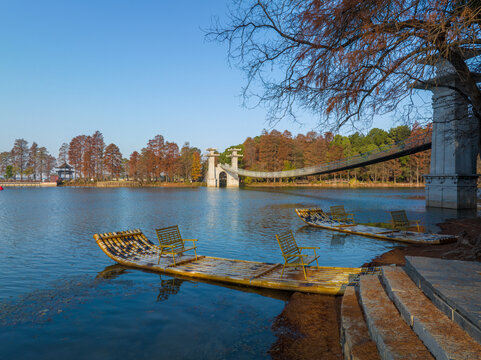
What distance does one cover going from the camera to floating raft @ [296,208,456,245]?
1124 centimetres

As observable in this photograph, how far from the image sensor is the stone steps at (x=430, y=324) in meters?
2.56

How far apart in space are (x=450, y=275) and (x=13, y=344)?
6476 millimetres

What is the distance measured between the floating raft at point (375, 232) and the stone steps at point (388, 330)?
7.90 meters

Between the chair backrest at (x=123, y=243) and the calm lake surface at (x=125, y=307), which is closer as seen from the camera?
the calm lake surface at (x=125, y=307)

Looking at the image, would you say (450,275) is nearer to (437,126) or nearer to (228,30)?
(228,30)

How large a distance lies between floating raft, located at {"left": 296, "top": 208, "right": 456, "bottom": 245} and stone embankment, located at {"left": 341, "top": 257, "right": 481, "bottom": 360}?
23.7 ft

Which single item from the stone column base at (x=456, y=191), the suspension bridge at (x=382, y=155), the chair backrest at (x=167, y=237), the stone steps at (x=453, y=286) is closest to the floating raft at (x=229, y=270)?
the chair backrest at (x=167, y=237)

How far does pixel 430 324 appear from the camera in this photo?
3080mm

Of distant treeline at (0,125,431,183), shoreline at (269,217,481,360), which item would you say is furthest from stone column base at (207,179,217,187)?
shoreline at (269,217,481,360)

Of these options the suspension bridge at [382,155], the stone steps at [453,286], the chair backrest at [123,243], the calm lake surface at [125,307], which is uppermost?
the suspension bridge at [382,155]

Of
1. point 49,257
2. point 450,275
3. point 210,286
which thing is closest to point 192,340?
point 210,286

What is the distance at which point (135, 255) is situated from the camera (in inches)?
367

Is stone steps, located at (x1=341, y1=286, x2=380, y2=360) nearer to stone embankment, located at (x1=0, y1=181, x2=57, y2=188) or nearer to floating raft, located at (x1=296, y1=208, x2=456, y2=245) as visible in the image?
floating raft, located at (x1=296, y1=208, x2=456, y2=245)

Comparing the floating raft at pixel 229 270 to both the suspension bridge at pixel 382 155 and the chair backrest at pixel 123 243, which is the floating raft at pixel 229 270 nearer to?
the chair backrest at pixel 123 243
